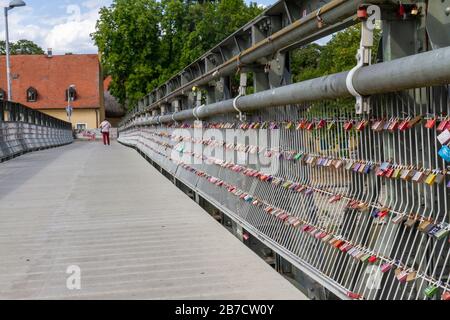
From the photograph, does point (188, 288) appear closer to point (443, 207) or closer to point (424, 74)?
point (443, 207)

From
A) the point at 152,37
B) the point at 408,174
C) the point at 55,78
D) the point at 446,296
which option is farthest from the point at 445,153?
the point at 55,78

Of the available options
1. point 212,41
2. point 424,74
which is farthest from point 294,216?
point 212,41

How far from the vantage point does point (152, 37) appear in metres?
60.8

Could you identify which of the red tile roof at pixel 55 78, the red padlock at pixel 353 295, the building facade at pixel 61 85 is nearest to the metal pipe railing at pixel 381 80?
the red padlock at pixel 353 295

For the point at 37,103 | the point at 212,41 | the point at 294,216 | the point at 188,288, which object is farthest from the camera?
the point at 37,103

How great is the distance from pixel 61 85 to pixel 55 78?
149 cm

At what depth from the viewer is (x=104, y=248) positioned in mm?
6406

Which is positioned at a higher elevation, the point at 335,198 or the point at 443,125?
the point at 443,125

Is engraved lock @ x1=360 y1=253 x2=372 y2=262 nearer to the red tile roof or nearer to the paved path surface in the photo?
the paved path surface

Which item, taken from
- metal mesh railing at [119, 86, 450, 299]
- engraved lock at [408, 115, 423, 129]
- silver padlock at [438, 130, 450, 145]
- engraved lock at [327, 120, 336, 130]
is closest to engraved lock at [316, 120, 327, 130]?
metal mesh railing at [119, 86, 450, 299]

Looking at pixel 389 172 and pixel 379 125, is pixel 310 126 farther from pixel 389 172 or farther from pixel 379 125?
pixel 389 172

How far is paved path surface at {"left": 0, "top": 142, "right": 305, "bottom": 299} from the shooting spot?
4848mm

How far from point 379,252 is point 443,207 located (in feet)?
1.88

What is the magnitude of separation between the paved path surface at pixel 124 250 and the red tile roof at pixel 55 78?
245 feet
